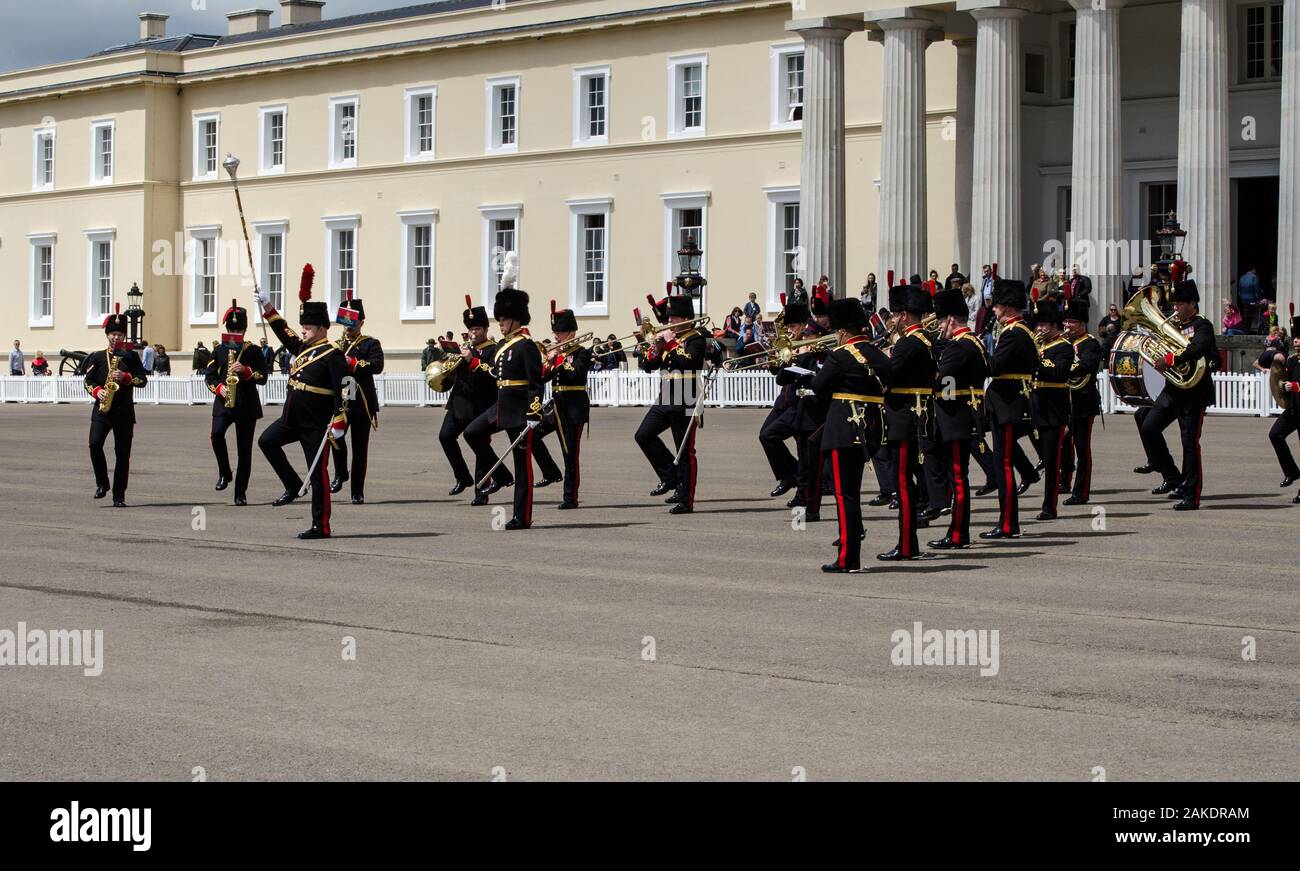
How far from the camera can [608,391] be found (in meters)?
44.3

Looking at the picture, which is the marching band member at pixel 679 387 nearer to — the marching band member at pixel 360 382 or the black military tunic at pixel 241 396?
the marching band member at pixel 360 382

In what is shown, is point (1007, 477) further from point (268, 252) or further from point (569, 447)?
point (268, 252)

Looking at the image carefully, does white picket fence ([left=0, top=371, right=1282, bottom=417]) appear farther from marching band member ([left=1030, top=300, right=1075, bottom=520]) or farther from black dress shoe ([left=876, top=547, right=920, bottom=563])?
black dress shoe ([left=876, top=547, right=920, bottom=563])

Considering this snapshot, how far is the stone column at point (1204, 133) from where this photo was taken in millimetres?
40125

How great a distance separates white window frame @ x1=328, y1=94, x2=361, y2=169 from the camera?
211 ft

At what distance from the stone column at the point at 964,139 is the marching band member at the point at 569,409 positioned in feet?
92.6

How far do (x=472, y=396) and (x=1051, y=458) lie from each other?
6549 millimetres

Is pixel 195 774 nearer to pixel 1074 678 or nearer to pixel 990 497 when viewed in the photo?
pixel 1074 678

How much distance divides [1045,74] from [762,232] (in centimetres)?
843

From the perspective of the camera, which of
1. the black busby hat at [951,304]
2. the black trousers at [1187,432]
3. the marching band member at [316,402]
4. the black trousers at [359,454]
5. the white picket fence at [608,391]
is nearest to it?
the black busby hat at [951,304]

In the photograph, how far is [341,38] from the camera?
64375 millimetres

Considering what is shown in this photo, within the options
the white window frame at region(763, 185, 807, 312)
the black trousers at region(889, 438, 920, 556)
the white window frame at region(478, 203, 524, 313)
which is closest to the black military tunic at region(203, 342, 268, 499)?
the black trousers at region(889, 438, 920, 556)

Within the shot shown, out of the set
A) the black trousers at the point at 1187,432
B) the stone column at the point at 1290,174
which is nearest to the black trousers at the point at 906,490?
the black trousers at the point at 1187,432

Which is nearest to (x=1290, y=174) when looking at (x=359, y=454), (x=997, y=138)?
(x=997, y=138)
